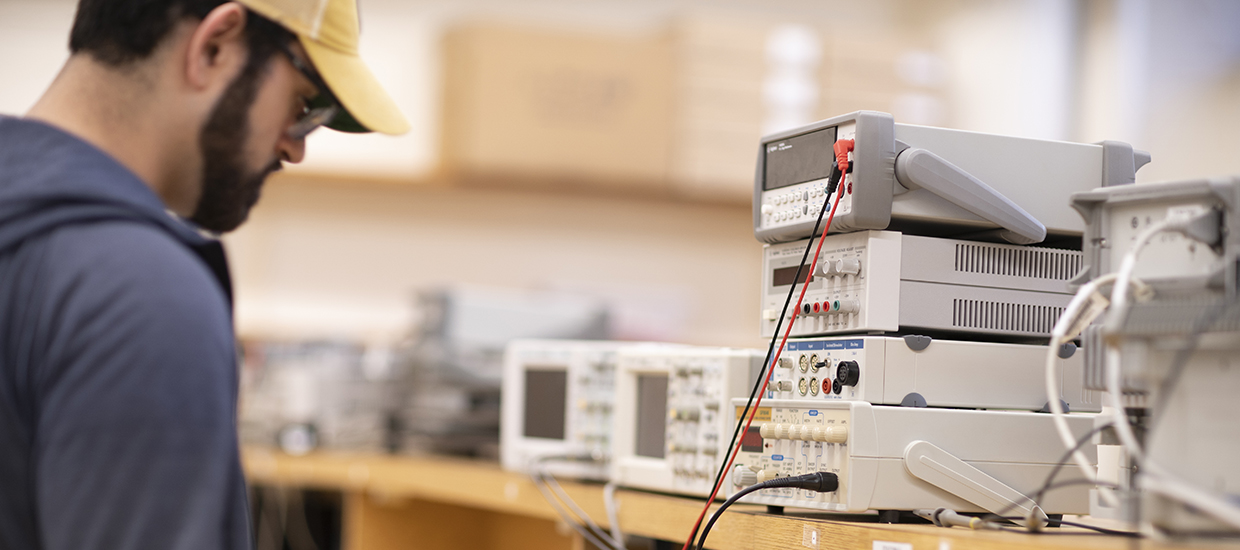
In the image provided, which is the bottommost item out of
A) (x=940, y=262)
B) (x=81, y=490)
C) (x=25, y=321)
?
(x=81, y=490)

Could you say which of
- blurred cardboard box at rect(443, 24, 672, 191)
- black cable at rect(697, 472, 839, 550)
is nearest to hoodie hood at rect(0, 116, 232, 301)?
black cable at rect(697, 472, 839, 550)

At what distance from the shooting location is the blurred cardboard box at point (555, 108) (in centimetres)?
420

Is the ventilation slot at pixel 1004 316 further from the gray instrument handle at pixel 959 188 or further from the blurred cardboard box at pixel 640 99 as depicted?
the blurred cardboard box at pixel 640 99

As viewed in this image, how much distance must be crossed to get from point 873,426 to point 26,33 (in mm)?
4068

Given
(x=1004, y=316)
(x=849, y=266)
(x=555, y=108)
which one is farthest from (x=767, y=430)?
(x=555, y=108)

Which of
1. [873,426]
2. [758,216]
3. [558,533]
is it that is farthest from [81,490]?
[558,533]

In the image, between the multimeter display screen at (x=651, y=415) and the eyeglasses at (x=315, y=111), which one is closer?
the eyeglasses at (x=315, y=111)

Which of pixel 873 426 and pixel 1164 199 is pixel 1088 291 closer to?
pixel 1164 199

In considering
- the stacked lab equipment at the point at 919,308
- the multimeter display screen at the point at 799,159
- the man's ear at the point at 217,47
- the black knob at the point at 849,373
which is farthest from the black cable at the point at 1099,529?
the man's ear at the point at 217,47

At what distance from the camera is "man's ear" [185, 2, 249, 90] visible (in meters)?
1.03

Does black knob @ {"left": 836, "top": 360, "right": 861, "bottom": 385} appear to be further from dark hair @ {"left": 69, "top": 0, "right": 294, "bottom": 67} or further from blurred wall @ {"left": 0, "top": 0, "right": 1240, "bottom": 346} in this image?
blurred wall @ {"left": 0, "top": 0, "right": 1240, "bottom": 346}

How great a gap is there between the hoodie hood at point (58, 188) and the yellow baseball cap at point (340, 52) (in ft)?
0.67

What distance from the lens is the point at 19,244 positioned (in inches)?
35.9

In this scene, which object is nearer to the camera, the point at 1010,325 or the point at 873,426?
the point at 873,426
